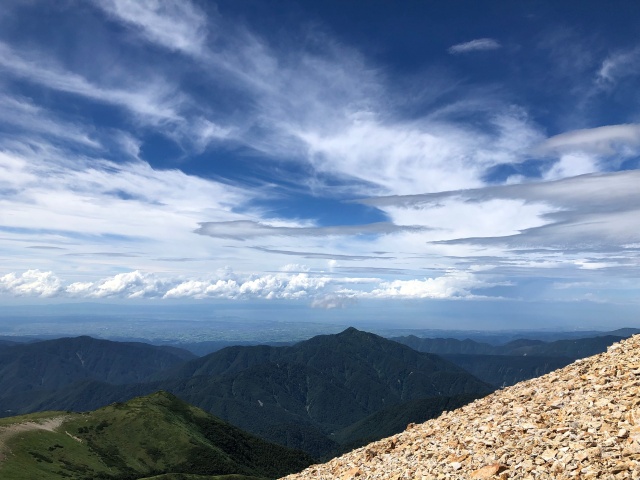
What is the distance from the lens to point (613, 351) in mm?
38906

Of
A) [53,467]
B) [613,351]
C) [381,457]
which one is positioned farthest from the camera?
[53,467]

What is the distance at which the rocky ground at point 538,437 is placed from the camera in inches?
861

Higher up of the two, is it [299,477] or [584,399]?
[584,399]

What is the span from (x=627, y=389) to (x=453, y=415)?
1599 centimetres

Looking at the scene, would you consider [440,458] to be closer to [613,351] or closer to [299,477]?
[299,477]

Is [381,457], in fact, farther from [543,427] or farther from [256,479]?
[256,479]

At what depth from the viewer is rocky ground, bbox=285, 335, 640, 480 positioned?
21.9 m

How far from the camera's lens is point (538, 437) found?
25.7 meters

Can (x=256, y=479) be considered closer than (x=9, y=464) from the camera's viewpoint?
No

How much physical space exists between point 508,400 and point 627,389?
32.9 feet

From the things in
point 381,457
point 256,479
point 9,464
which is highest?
point 381,457

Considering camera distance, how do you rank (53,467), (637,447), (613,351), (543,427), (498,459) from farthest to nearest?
1. (53,467)
2. (613,351)
3. (543,427)
4. (498,459)
5. (637,447)

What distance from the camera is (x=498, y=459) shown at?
974 inches

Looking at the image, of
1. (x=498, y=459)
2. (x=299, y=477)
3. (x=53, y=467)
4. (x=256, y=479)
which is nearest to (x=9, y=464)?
(x=53, y=467)
